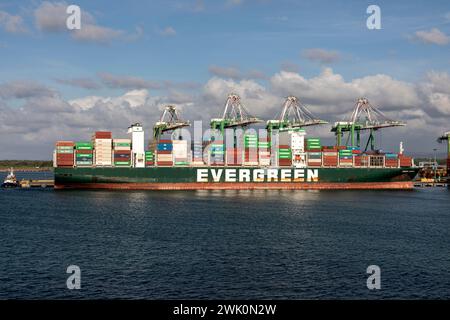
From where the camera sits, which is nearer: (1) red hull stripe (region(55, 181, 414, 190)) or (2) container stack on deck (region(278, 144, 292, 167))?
(1) red hull stripe (region(55, 181, 414, 190))

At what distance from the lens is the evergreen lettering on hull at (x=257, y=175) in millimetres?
85375

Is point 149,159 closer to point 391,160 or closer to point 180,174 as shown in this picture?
point 180,174

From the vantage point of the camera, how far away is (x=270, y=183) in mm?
88375

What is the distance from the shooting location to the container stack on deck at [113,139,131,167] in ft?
270

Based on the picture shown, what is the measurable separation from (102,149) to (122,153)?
3.60m

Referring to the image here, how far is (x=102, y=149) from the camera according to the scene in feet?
269

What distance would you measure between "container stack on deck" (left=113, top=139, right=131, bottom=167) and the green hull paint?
1.19 meters

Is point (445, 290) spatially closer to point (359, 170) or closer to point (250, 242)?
point (250, 242)

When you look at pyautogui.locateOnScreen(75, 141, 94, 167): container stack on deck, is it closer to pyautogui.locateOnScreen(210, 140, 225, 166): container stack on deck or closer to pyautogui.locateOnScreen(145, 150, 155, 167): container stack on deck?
pyautogui.locateOnScreen(145, 150, 155, 167): container stack on deck

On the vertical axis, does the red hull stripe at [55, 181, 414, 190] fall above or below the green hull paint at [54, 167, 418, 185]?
below

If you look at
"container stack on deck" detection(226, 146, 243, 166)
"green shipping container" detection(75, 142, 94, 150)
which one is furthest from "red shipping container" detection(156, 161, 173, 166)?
"green shipping container" detection(75, 142, 94, 150)

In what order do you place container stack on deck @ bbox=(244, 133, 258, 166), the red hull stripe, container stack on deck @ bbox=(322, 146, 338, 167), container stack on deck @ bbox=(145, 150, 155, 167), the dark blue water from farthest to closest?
container stack on deck @ bbox=(322, 146, 338, 167) → container stack on deck @ bbox=(244, 133, 258, 166) → container stack on deck @ bbox=(145, 150, 155, 167) → the red hull stripe → the dark blue water
